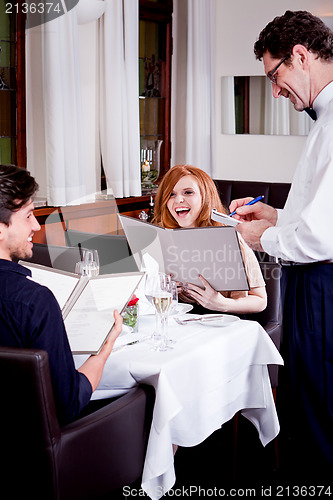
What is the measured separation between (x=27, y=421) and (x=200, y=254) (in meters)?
0.89

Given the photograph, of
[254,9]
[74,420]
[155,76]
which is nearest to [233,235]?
[74,420]

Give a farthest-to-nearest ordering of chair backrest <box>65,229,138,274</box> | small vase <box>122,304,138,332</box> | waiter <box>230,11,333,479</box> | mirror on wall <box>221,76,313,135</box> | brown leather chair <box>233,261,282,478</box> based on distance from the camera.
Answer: mirror on wall <box>221,76,313,135</box> → chair backrest <box>65,229,138,274</box> → brown leather chair <box>233,261,282,478</box> → small vase <box>122,304,138,332</box> → waiter <box>230,11,333,479</box>

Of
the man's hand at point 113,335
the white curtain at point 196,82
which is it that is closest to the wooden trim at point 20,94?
the white curtain at point 196,82

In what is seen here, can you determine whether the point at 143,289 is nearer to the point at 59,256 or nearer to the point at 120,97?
the point at 59,256

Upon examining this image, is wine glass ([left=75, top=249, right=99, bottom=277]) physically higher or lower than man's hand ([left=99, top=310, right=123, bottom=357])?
higher

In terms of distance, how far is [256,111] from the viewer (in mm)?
6270

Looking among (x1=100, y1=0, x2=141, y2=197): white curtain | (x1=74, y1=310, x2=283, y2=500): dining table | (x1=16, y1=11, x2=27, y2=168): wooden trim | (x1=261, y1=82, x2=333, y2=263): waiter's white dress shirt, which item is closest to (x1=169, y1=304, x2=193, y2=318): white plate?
(x1=74, y1=310, x2=283, y2=500): dining table

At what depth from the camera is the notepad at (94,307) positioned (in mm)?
1869

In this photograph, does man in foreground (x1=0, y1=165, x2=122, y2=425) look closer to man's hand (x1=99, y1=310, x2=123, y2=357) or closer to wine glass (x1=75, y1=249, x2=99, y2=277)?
man's hand (x1=99, y1=310, x2=123, y2=357)

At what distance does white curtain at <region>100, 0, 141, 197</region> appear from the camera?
16.9ft

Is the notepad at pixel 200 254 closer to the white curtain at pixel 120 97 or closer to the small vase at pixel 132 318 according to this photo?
the small vase at pixel 132 318

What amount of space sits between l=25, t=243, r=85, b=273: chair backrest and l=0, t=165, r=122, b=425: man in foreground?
3.89 feet

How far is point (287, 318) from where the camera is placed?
207 centimetres

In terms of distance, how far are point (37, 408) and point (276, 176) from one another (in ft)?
16.7
